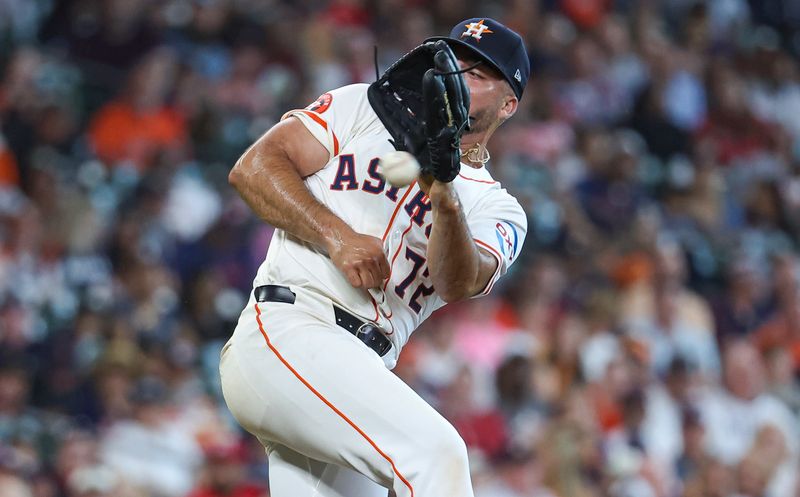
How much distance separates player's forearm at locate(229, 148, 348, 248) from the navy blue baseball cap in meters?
0.60

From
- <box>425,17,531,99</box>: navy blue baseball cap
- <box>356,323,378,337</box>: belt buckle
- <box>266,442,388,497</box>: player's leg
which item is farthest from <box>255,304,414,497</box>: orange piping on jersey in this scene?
<box>425,17,531,99</box>: navy blue baseball cap

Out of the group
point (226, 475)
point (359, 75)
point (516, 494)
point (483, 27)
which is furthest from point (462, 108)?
point (359, 75)

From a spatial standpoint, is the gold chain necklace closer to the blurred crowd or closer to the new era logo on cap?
the new era logo on cap

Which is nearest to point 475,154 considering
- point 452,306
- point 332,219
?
point 332,219

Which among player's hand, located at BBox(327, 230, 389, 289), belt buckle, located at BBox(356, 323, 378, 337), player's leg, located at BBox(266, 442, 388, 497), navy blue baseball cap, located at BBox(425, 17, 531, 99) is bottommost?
player's leg, located at BBox(266, 442, 388, 497)

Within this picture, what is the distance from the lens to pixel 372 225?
3338 mm

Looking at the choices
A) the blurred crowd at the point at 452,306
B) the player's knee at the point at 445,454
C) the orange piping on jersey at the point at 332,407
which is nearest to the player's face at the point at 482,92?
the orange piping on jersey at the point at 332,407

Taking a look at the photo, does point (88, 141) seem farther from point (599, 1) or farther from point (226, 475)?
point (599, 1)

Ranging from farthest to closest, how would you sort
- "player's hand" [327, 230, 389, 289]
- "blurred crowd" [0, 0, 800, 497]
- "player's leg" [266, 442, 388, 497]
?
"blurred crowd" [0, 0, 800, 497] < "player's leg" [266, 442, 388, 497] < "player's hand" [327, 230, 389, 289]

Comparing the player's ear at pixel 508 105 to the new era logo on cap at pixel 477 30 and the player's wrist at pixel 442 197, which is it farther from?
the player's wrist at pixel 442 197

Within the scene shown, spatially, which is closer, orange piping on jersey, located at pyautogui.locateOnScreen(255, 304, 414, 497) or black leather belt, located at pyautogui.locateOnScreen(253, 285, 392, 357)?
orange piping on jersey, located at pyautogui.locateOnScreen(255, 304, 414, 497)

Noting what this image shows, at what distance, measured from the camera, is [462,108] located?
2.93 metres

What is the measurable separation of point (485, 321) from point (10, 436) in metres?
3.21

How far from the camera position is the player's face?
3555 millimetres
